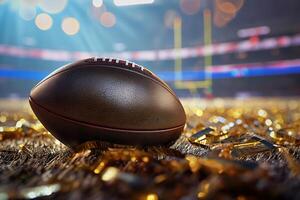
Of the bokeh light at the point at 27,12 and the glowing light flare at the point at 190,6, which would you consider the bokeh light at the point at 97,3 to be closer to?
the bokeh light at the point at 27,12

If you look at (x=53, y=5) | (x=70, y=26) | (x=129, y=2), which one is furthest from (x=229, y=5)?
(x=70, y=26)

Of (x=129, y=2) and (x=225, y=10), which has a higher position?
(x=129, y=2)

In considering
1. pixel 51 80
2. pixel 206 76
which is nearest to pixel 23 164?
pixel 51 80

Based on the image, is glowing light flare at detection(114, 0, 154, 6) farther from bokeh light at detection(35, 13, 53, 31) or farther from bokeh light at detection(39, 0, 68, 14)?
bokeh light at detection(35, 13, 53, 31)

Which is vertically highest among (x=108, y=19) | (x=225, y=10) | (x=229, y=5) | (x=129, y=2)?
(x=129, y=2)

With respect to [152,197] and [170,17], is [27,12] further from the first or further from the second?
[152,197]

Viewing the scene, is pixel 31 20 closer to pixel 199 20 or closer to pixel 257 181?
pixel 199 20

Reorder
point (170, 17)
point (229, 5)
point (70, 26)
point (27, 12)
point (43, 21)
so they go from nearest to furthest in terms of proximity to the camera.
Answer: point (229, 5) < point (170, 17) < point (27, 12) < point (43, 21) < point (70, 26)
